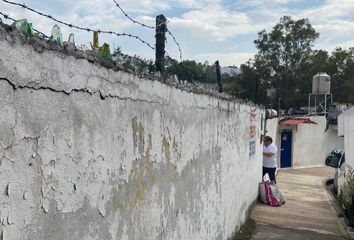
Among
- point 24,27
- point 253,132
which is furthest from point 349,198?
point 24,27

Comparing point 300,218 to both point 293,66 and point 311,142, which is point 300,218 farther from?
point 293,66

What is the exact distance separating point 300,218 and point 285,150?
1206 cm

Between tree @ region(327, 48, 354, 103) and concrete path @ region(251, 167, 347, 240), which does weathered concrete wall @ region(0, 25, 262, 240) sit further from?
tree @ region(327, 48, 354, 103)

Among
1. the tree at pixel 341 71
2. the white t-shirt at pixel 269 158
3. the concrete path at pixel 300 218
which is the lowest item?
the concrete path at pixel 300 218

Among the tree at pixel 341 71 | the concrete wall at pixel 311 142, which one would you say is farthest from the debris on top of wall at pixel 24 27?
the tree at pixel 341 71

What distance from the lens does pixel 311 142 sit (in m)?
23.4

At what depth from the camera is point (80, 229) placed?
2.56 m

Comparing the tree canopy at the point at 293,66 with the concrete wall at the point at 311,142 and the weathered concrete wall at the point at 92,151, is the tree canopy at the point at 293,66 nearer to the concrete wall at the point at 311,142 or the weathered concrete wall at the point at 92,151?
the concrete wall at the point at 311,142

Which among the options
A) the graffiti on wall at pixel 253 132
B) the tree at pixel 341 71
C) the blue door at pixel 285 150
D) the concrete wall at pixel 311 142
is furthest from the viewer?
the tree at pixel 341 71

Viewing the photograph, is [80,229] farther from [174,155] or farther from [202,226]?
[202,226]

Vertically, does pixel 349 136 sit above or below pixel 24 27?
below

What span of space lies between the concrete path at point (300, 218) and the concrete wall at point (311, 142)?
272 inches

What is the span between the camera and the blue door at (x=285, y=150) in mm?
21703

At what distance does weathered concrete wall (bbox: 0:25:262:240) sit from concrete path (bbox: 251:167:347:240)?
12.9ft
